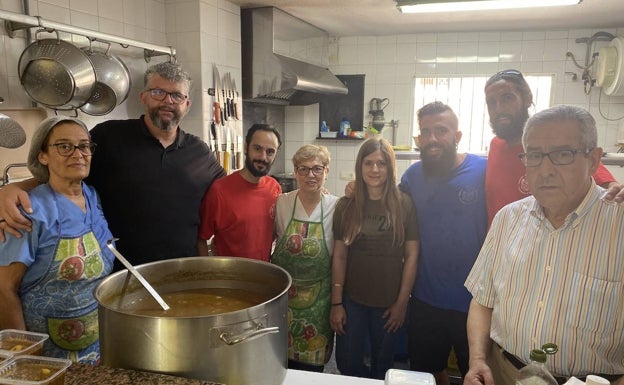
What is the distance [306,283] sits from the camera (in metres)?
1.90

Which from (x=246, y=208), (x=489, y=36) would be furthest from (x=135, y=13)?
(x=489, y=36)

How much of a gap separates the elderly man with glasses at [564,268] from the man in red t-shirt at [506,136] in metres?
0.51

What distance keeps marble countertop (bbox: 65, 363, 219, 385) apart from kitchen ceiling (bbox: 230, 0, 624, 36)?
2.82 m

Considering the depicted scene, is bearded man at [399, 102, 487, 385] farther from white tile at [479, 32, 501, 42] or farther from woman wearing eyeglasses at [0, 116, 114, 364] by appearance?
white tile at [479, 32, 501, 42]

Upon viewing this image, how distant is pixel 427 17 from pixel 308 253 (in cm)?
260

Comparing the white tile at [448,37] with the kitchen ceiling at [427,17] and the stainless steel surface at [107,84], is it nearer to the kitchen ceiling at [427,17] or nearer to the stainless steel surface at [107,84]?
the kitchen ceiling at [427,17]

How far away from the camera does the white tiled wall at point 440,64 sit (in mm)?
4055

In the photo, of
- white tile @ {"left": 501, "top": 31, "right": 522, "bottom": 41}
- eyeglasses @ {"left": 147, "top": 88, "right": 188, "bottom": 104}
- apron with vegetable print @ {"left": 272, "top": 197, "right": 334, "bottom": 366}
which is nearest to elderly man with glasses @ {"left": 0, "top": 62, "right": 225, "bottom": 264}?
eyeglasses @ {"left": 147, "top": 88, "right": 188, "bottom": 104}

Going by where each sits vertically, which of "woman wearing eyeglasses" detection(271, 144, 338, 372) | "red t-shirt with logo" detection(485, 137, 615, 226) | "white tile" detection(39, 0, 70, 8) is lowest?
"woman wearing eyeglasses" detection(271, 144, 338, 372)

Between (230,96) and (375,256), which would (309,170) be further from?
(230,96)

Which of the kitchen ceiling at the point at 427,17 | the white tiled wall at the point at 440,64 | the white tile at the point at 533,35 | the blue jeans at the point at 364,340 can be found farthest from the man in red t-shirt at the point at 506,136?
the white tile at the point at 533,35

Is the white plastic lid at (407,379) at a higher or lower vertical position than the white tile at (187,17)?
lower

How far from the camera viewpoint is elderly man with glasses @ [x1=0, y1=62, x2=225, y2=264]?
1747 mm

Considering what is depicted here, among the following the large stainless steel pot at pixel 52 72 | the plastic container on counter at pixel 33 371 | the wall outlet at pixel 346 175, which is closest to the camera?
the plastic container on counter at pixel 33 371
